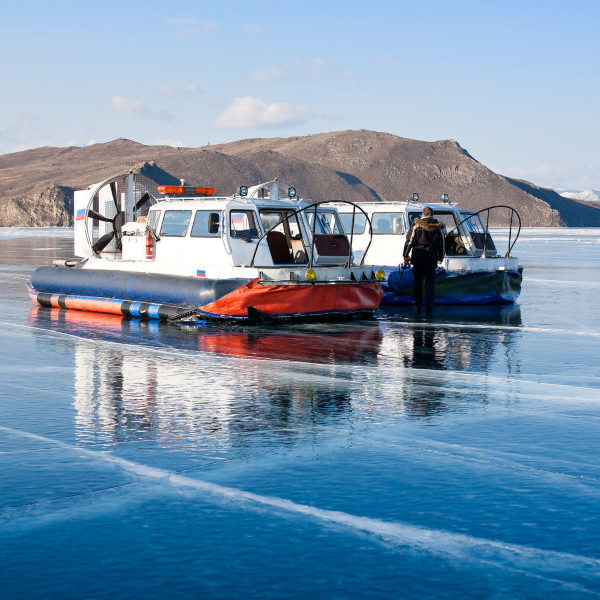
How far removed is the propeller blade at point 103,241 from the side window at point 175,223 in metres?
3.14

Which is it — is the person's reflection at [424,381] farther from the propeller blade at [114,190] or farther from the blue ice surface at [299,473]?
the propeller blade at [114,190]

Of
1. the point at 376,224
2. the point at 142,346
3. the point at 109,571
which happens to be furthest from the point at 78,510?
the point at 376,224

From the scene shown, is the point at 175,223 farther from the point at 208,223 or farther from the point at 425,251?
the point at 425,251

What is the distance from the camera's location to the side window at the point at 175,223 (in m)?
16.1

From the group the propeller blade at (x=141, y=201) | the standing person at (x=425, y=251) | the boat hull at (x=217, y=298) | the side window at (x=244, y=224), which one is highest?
the propeller blade at (x=141, y=201)

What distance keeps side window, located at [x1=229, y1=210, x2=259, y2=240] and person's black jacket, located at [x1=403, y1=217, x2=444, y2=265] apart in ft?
9.36

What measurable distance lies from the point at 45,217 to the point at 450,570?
189m

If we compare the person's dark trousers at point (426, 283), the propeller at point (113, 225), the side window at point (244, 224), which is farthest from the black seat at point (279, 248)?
the propeller at point (113, 225)

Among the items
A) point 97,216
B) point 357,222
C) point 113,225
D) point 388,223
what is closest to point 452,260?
point 388,223

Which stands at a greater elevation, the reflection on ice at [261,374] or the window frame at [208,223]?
the window frame at [208,223]

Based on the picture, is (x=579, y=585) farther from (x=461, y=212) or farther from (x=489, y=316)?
(x=461, y=212)

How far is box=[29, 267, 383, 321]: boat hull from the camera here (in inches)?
556

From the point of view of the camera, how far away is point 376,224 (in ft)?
67.6

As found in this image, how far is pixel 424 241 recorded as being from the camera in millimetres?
16609
